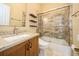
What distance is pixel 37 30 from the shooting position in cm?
156

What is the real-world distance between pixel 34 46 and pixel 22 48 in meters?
0.16

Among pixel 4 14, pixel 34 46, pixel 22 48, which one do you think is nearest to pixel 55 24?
pixel 34 46

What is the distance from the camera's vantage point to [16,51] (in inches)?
57.5

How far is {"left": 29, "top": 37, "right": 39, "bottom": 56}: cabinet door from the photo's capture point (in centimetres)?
158

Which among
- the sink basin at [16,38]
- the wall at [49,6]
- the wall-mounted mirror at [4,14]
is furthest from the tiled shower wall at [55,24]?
the wall-mounted mirror at [4,14]

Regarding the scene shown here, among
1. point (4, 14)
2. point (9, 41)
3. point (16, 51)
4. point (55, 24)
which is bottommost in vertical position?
point (16, 51)

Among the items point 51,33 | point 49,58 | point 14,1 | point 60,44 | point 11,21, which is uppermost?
point 14,1

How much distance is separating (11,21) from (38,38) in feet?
1.19

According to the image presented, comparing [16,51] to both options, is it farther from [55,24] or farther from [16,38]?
[55,24]

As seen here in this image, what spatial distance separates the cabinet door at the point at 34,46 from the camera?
158 centimetres

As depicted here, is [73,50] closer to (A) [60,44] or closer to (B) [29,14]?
(A) [60,44]

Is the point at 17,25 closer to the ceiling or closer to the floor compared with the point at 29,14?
closer to the floor

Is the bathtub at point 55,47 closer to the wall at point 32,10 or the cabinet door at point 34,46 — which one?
the cabinet door at point 34,46

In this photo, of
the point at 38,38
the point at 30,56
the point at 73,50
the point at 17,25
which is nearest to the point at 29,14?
the point at 17,25
